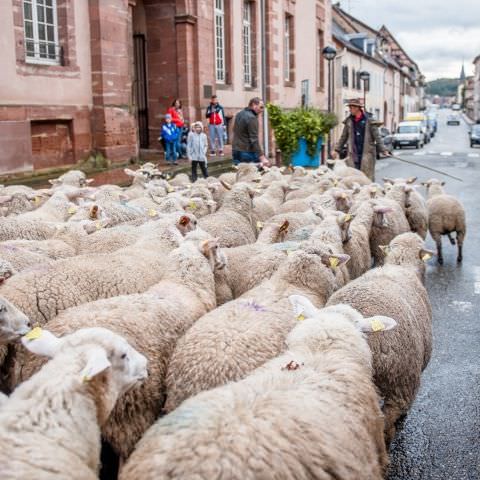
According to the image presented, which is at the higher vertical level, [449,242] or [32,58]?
[32,58]

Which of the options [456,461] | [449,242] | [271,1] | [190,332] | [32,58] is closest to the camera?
[190,332]

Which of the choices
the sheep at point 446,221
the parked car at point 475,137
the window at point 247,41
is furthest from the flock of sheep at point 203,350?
the parked car at point 475,137

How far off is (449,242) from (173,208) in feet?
16.5

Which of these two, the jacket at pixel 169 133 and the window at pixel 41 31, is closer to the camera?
the window at pixel 41 31

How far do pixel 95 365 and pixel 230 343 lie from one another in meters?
0.97

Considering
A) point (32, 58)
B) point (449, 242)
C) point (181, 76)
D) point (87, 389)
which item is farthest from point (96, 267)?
point (181, 76)

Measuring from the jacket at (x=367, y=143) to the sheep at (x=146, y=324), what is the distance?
8.09 m

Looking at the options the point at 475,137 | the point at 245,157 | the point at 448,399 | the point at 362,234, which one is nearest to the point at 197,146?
the point at 245,157

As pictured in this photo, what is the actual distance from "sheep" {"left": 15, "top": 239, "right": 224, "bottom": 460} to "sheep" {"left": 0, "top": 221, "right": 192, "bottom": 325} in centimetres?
30

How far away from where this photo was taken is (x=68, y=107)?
1385 centimetres

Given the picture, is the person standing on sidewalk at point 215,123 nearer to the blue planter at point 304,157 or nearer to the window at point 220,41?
the window at point 220,41

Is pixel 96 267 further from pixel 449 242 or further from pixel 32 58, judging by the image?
pixel 32 58

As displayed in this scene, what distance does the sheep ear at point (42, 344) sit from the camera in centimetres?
300

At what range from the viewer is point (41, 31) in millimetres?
13414
